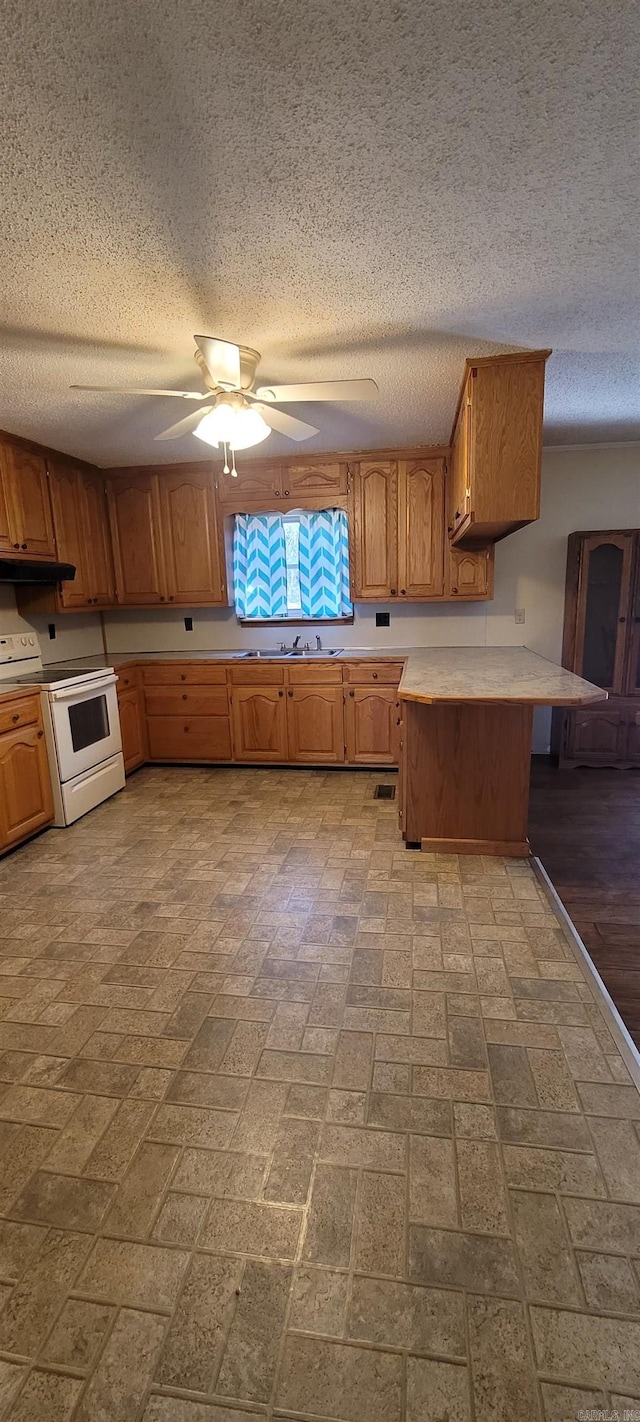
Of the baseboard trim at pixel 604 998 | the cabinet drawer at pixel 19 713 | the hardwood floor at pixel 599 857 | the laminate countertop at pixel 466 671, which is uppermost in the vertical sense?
the laminate countertop at pixel 466 671

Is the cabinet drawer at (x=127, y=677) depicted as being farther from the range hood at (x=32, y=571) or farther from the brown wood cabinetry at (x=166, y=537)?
the range hood at (x=32, y=571)

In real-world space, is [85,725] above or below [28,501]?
below

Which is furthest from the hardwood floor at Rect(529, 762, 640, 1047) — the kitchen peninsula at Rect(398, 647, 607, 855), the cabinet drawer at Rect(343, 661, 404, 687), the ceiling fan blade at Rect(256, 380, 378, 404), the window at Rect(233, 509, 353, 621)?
the ceiling fan blade at Rect(256, 380, 378, 404)

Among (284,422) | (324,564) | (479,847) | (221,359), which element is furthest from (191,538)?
(479,847)

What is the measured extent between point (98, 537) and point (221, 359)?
105 inches

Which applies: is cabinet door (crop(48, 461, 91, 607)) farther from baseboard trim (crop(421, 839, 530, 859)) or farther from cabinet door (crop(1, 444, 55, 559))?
baseboard trim (crop(421, 839, 530, 859))

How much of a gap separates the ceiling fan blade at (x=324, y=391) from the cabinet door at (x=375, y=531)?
6.27 ft

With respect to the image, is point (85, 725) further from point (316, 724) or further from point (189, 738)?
point (316, 724)

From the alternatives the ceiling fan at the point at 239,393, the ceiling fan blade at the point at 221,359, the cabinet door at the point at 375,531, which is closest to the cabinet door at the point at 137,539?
the cabinet door at the point at 375,531

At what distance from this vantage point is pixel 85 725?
3.69 meters

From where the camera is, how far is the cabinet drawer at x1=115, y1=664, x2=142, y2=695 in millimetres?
4285

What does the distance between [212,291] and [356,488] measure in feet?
7.75

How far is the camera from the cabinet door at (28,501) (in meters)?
3.44

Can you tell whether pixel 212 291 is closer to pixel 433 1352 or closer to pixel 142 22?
pixel 142 22
